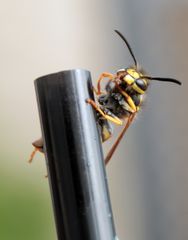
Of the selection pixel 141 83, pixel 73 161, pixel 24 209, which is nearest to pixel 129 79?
pixel 141 83

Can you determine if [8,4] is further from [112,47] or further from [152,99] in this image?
[152,99]

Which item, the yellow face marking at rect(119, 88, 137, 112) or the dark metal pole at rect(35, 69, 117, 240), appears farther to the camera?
the yellow face marking at rect(119, 88, 137, 112)

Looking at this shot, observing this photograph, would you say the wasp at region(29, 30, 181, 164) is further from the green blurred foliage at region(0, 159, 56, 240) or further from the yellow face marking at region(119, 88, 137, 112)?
the green blurred foliage at region(0, 159, 56, 240)

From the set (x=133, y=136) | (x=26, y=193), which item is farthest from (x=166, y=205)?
(x=26, y=193)

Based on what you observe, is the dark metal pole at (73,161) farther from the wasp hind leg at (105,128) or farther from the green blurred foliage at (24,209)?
the green blurred foliage at (24,209)

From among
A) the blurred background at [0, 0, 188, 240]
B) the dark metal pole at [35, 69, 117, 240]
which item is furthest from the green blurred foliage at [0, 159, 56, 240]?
the dark metal pole at [35, 69, 117, 240]

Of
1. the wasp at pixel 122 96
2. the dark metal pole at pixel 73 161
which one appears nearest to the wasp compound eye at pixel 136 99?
the wasp at pixel 122 96

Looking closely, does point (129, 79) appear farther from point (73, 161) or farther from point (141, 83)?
point (73, 161)
